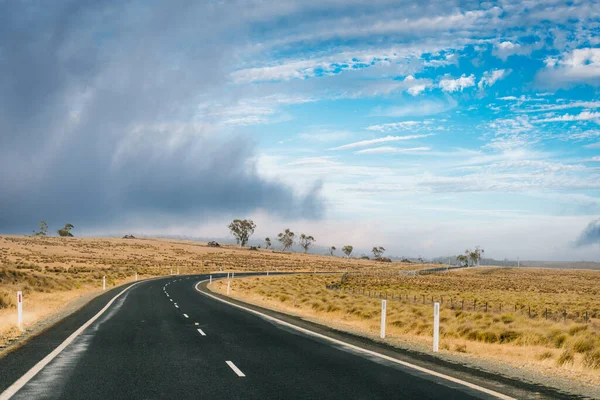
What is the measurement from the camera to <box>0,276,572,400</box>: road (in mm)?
8680

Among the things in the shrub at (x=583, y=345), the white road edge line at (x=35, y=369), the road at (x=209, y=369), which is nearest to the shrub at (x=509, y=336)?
the shrub at (x=583, y=345)

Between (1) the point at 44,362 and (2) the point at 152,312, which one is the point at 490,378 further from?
(2) the point at 152,312

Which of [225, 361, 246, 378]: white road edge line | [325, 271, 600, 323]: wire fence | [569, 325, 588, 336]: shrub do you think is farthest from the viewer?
[325, 271, 600, 323]: wire fence

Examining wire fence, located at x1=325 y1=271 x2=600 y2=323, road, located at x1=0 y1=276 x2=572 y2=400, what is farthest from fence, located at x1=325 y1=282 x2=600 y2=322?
road, located at x1=0 y1=276 x2=572 y2=400

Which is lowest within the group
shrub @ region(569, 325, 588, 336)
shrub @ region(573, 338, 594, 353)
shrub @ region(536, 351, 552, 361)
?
shrub @ region(569, 325, 588, 336)

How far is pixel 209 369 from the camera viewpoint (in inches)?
426

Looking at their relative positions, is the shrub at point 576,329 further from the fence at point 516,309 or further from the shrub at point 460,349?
the shrub at point 460,349

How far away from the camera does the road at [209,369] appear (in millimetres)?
8680

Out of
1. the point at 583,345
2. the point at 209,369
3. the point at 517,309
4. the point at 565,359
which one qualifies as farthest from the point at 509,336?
the point at 517,309

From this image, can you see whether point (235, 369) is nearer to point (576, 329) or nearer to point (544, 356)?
point (544, 356)

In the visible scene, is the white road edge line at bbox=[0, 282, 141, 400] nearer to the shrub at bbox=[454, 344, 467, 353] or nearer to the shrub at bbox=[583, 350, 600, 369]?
the shrub at bbox=[454, 344, 467, 353]

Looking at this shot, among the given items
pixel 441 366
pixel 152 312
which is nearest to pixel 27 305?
pixel 152 312

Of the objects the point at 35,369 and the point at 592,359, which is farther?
the point at 592,359

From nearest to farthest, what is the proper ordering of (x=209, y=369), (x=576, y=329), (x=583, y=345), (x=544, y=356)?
(x=209, y=369) < (x=544, y=356) < (x=583, y=345) < (x=576, y=329)
